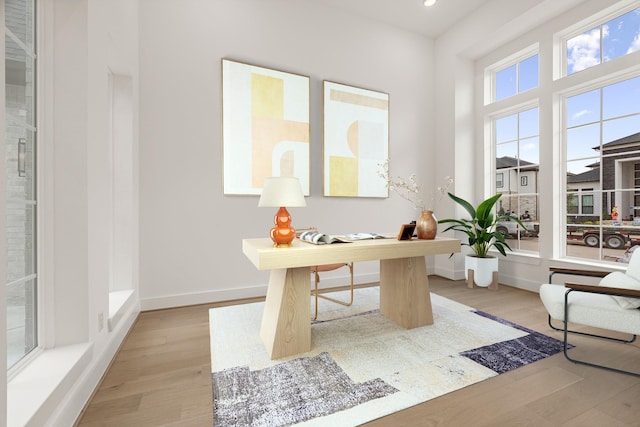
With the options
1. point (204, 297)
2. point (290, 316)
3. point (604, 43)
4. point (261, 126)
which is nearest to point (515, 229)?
point (604, 43)

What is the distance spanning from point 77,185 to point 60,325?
0.75m

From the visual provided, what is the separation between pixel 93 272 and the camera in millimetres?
1688

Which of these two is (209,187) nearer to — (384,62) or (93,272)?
(93,272)

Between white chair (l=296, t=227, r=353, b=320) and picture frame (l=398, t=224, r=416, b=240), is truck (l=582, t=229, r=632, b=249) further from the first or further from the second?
white chair (l=296, t=227, r=353, b=320)

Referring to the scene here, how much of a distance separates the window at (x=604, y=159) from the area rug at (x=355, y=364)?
174cm

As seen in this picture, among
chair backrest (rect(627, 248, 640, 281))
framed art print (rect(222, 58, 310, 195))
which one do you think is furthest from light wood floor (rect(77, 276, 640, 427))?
framed art print (rect(222, 58, 310, 195))

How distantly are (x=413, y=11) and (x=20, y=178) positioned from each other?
4455 millimetres

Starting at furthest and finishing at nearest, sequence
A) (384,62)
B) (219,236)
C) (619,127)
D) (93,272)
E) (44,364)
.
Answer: (384,62)
(219,236)
(619,127)
(93,272)
(44,364)

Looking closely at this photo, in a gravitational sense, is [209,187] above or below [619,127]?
below

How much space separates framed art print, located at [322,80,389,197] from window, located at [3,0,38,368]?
2652 mm

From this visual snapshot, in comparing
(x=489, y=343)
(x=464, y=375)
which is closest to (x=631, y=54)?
(x=489, y=343)

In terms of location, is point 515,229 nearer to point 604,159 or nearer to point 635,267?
point 604,159

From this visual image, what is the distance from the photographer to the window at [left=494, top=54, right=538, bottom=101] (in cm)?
372

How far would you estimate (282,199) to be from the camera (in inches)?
74.4
